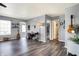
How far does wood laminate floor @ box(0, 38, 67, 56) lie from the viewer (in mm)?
1875

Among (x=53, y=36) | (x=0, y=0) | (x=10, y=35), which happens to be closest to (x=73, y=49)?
(x=53, y=36)

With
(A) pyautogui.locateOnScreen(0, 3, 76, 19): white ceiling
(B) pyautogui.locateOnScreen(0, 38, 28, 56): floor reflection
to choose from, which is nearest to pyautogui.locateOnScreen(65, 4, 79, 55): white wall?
(A) pyautogui.locateOnScreen(0, 3, 76, 19): white ceiling

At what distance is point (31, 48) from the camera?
1.97 metres

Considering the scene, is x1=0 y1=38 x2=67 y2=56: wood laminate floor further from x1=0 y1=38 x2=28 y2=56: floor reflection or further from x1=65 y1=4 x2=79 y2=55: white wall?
x1=65 y1=4 x2=79 y2=55: white wall

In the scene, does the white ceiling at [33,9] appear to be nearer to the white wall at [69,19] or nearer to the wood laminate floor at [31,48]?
the white wall at [69,19]

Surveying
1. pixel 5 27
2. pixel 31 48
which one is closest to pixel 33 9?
pixel 5 27

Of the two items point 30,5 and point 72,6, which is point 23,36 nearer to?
point 30,5

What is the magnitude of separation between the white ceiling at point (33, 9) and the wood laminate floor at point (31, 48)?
1.91 ft

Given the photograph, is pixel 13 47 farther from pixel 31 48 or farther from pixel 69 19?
pixel 69 19

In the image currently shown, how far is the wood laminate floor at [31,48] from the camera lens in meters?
1.88

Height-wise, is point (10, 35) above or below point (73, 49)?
above

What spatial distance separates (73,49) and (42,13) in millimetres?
Answer: 988

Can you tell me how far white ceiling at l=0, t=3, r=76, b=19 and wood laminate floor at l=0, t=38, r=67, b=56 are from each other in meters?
0.58

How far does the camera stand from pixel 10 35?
1.95 metres
